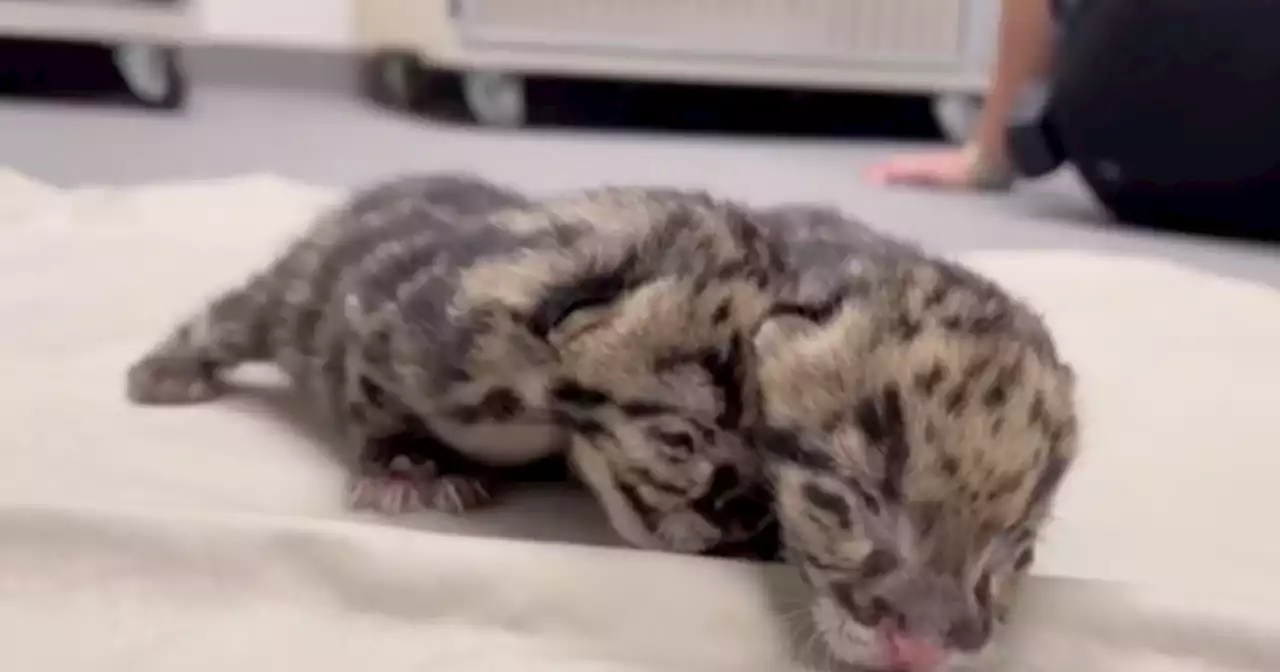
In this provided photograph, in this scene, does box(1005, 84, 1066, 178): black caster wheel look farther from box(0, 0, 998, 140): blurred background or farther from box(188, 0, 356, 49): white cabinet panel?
box(188, 0, 356, 49): white cabinet panel

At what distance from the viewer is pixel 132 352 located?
3.92 ft

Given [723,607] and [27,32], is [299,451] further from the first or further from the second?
[27,32]

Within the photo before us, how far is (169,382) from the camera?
108 cm

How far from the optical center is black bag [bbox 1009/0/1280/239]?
6.41ft

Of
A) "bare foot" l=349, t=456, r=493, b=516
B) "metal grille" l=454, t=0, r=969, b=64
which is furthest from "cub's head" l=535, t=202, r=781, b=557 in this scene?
"metal grille" l=454, t=0, r=969, b=64

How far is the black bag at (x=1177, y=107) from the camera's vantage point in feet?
6.41

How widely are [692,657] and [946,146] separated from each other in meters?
2.35

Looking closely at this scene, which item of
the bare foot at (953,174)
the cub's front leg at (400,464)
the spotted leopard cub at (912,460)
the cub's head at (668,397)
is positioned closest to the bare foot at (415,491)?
the cub's front leg at (400,464)

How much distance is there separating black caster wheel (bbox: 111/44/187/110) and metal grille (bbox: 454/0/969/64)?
0.55 m

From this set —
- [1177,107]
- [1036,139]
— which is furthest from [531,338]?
[1036,139]

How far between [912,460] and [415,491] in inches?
13.3

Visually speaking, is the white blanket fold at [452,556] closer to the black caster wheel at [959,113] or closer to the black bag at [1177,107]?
the black bag at [1177,107]

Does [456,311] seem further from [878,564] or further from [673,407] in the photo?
[878,564]

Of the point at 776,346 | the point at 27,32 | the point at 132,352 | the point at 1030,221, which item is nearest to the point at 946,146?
the point at 1030,221
